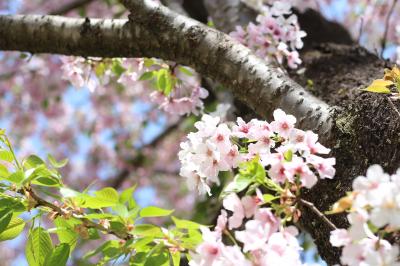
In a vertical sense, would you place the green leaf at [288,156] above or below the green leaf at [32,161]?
above

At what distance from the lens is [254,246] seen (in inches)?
35.7

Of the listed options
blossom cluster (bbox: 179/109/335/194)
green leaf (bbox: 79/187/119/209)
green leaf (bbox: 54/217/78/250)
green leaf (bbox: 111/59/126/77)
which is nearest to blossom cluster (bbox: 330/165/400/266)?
blossom cluster (bbox: 179/109/335/194)

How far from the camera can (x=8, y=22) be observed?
2227 millimetres

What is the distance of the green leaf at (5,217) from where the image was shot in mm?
1126

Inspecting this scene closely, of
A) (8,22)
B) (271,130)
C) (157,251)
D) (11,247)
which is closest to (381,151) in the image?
(271,130)

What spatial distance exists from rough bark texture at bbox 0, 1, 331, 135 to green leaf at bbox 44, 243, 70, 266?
2.42 ft

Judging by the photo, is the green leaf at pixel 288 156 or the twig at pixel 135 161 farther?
the twig at pixel 135 161

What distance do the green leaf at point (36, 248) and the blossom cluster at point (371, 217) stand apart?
2.11 feet

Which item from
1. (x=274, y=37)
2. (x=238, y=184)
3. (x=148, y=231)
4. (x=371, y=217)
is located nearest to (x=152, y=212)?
(x=148, y=231)

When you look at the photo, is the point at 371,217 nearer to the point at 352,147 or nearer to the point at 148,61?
the point at 352,147

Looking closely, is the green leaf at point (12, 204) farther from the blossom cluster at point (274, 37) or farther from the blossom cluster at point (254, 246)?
the blossom cluster at point (274, 37)

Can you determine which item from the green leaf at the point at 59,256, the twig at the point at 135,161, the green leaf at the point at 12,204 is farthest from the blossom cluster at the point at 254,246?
the twig at the point at 135,161

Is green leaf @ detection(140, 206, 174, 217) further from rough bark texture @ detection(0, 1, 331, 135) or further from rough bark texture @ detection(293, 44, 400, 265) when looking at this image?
rough bark texture @ detection(0, 1, 331, 135)

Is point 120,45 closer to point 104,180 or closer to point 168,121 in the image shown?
point 104,180
